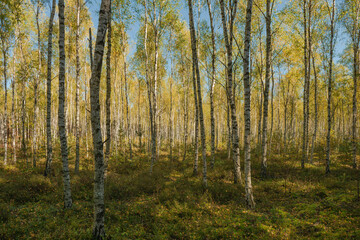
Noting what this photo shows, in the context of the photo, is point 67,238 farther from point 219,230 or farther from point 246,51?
point 246,51

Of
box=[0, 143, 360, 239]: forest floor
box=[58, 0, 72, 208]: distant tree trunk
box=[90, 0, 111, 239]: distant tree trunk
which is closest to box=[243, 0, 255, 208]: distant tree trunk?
box=[0, 143, 360, 239]: forest floor

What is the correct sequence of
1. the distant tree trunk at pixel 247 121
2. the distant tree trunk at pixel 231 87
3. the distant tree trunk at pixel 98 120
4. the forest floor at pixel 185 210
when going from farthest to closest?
the distant tree trunk at pixel 231 87, the distant tree trunk at pixel 247 121, the forest floor at pixel 185 210, the distant tree trunk at pixel 98 120

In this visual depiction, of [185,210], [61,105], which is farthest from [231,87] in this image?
[61,105]

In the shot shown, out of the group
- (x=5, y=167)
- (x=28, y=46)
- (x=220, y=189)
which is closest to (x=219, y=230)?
(x=220, y=189)

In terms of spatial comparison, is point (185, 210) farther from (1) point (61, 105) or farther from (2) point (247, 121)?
(1) point (61, 105)

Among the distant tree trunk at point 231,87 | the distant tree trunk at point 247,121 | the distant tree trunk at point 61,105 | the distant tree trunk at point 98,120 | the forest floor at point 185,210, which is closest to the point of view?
the distant tree trunk at point 98,120

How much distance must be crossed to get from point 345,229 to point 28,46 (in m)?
22.9

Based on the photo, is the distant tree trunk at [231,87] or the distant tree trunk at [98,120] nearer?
the distant tree trunk at [98,120]

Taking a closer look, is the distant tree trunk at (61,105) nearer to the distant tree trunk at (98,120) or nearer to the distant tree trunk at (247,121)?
the distant tree trunk at (98,120)

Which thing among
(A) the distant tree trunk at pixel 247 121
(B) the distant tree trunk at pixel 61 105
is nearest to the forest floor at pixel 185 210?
(A) the distant tree trunk at pixel 247 121

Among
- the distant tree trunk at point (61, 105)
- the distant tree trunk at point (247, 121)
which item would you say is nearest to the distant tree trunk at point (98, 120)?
the distant tree trunk at point (61, 105)

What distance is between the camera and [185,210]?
5816 mm

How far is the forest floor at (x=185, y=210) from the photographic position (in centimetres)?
461

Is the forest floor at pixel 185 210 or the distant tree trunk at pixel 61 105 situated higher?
the distant tree trunk at pixel 61 105
